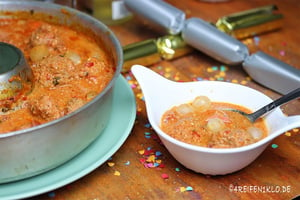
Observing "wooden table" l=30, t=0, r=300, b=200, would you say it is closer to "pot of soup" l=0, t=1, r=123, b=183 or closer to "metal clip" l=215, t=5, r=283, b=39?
"pot of soup" l=0, t=1, r=123, b=183

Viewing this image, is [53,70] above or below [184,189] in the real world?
above

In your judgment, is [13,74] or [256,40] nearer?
[13,74]

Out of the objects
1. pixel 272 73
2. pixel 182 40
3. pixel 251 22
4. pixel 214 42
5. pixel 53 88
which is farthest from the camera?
pixel 251 22

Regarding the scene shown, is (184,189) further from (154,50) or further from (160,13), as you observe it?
(160,13)

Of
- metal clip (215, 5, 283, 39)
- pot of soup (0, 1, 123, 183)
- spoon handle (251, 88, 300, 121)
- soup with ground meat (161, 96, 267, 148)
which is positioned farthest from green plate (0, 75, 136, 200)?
metal clip (215, 5, 283, 39)

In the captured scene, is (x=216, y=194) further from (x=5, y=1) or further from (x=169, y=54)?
(x=5, y=1)

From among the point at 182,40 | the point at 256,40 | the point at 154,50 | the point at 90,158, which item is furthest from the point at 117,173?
the point at 256,40
